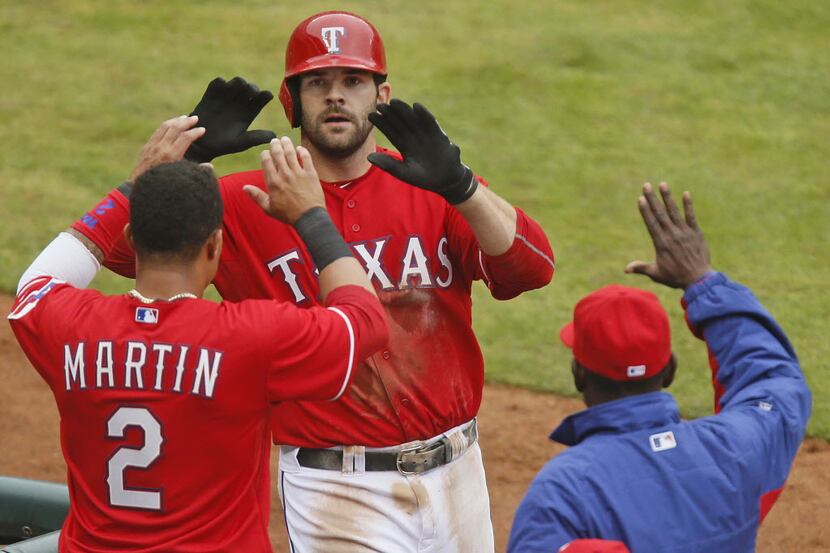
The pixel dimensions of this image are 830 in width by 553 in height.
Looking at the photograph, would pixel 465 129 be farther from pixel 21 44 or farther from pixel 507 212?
pixel 507 212

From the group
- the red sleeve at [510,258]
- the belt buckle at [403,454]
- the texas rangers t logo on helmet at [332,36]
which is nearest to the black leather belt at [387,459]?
the belt buckle at [403,454]

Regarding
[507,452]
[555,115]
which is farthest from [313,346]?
[555,115]

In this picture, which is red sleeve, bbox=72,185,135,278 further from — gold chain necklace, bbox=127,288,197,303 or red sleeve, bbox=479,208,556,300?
red sleeve, bbox=479,208,556,300

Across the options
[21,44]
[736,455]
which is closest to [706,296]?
[736,455]

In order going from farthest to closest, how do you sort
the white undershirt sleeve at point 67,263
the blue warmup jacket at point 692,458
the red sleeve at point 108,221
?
the red sleeve at point 108,221 → the white undershirt sleeve at point 67,263 → the blue warmup jacket at point 692,458

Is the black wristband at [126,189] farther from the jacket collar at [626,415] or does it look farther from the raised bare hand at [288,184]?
the jacket collar at [626,415]

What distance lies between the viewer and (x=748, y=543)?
301 centimetres

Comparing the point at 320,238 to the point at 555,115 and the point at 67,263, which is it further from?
the point at 555,115

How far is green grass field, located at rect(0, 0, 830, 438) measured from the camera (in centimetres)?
891

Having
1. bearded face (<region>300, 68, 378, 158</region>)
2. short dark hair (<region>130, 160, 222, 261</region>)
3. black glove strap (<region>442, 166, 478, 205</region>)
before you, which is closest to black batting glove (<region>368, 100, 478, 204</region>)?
black glove strap (<region>442, 166, 478, 205</region>)

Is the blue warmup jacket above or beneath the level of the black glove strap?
beneath

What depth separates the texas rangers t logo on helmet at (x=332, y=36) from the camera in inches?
163

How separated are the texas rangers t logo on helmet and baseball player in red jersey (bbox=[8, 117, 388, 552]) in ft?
3.42

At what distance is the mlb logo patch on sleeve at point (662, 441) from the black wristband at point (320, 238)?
2.96 feet
